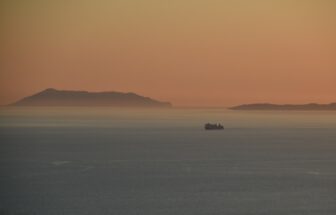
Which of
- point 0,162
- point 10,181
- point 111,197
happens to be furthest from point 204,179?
point 0,162

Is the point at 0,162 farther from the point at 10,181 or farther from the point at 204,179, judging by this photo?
the point at 204,179

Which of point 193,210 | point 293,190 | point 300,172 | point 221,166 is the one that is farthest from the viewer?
point 221,166

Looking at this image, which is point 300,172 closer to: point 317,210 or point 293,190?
point 293,190

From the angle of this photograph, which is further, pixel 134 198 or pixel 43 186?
pixel 43 186

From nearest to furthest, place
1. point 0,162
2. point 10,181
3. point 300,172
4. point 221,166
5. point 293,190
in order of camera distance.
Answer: point 293,190, point 10,181, point 300,172, point 221,166, point 0,162

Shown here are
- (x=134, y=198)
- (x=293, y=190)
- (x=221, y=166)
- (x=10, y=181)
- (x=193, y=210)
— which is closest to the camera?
(x=193, y=210)

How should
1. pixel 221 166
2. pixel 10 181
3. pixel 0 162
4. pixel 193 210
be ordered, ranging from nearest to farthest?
pixel 193 210 → pixel 10 181 → pixel 221 166 → pixel 0 162

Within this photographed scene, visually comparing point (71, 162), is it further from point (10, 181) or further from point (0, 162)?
point (10, 181)

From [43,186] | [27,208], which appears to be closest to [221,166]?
[43,186]

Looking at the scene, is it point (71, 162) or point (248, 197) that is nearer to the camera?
point (248, 197)
